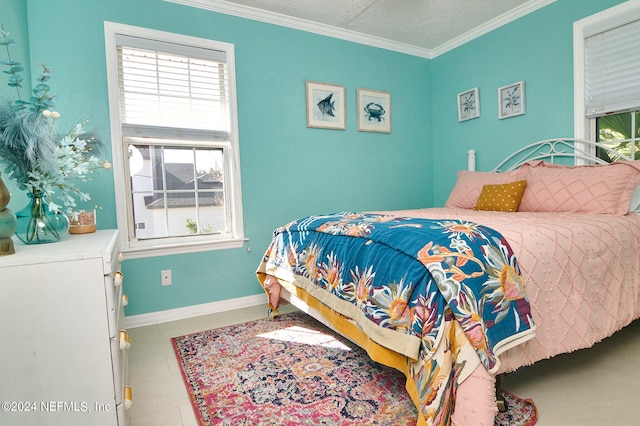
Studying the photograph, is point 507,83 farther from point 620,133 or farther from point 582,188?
point 582,188

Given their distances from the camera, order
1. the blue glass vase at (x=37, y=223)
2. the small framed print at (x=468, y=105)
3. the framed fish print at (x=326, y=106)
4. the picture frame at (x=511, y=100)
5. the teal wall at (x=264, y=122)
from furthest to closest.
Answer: the small framed print at (x=468, y=105)
the framed fish print at (x=326, y=106)
the picture frame at (x=511, y=100)
the teal wall at (x=264, y=122)
the blue glass vase at (x=37, y=223)

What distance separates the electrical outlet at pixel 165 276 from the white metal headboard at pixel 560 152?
3.11 m

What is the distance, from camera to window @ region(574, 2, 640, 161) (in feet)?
8.24

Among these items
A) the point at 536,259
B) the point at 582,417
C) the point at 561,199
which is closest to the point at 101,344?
the point at 536,259

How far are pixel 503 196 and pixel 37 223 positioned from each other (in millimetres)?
2800

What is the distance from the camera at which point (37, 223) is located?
1.35 meters

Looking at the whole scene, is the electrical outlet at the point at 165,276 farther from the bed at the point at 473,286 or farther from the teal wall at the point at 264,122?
the bed at the point at 473,286

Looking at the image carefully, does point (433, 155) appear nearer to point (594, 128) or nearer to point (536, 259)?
point (594, 128)

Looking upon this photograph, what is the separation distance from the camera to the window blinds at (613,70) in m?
2.51

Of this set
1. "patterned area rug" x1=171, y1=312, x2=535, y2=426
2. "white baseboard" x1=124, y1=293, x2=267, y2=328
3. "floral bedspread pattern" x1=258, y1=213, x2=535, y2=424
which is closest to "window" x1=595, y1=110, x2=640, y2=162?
"floral bedspread pattern" x1=258, y1=213, x2=535, y2=424

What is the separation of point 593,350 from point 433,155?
8.42 feet

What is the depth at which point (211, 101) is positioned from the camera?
115 inches

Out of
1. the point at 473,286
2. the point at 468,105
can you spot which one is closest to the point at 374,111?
the point at 468,105

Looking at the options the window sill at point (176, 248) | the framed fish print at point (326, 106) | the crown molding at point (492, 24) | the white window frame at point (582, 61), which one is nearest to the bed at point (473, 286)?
the white window frame at point (582, 61)
